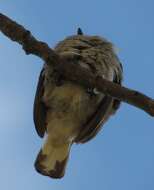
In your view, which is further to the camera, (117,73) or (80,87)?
(117,73)

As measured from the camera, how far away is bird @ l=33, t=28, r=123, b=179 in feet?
26.4

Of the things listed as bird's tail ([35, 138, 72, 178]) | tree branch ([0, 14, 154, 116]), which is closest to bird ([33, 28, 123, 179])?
bird's tail ([35, 138, 72, 178])

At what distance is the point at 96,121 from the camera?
8148 mm

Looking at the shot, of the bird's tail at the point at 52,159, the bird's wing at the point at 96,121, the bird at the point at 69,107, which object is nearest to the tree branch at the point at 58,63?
the bird at the point at 69,107

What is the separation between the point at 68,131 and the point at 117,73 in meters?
1.13

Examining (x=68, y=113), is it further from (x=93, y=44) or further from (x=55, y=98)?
(x=93, y=44)

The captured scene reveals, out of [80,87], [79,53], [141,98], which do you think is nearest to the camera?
[141,98]

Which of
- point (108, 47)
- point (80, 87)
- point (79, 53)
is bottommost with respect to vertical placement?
point (80, 87)

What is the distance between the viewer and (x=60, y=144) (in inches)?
337

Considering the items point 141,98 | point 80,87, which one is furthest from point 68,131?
point 141,98

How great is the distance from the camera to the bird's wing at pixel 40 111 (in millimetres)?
8227

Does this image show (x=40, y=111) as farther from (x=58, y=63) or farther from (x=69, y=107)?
(x=58, y=63)

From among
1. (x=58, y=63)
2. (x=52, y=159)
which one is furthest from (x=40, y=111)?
(x=58, y=63)

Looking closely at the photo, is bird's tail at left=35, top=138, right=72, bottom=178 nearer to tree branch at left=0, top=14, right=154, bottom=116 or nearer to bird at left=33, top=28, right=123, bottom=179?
bird at left=33, top=28, right=123, bottom=179
